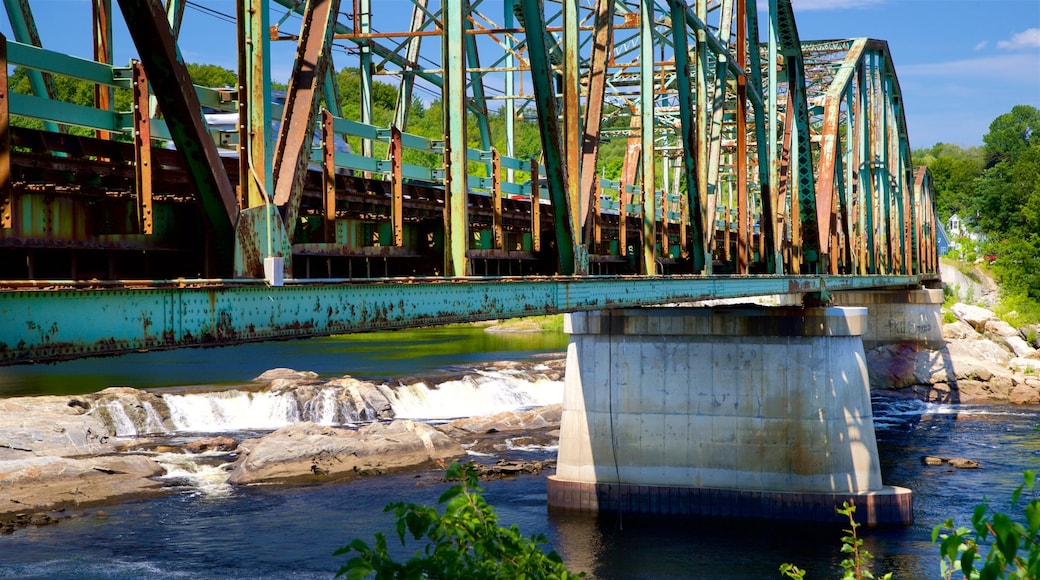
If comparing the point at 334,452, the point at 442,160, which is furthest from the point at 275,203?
the point at 334,452

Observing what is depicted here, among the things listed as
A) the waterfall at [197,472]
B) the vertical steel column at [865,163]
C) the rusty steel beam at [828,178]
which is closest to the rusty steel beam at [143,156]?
the waterfall at [197,472]

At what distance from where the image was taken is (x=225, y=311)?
8125 mm

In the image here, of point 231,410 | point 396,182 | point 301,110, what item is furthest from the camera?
point 231,410

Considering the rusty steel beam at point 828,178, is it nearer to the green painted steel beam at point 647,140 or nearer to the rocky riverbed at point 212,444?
the rocky riverbed at point 212,444

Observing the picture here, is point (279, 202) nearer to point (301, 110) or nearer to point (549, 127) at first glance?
point (301, 110)

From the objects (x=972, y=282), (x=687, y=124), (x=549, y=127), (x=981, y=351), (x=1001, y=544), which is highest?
(x=687, y=124)

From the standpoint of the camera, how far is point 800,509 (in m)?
27.5

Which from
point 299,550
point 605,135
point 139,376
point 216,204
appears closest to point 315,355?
point 139,376

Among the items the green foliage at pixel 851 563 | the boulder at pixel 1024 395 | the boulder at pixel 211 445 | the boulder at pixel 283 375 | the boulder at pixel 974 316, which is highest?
the green foliage at pixel 851 563

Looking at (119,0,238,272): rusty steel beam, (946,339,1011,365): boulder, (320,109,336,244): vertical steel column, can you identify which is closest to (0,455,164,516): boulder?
(320,109,336,244): vertical steel column

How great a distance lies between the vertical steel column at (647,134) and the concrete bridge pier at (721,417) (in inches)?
351

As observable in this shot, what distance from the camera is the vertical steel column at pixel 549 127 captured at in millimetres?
13974

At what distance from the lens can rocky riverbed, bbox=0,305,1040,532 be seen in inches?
1107

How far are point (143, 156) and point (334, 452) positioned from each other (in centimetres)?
2446
